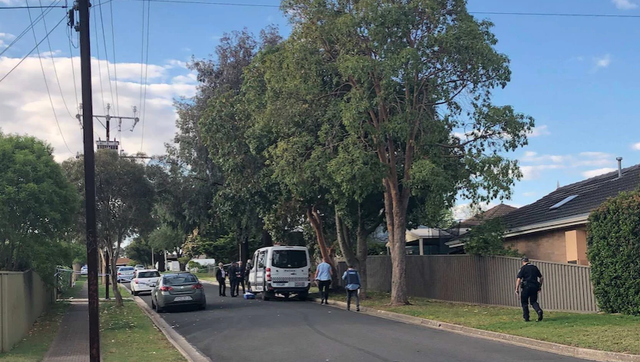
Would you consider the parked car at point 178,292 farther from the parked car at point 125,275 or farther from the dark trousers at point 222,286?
the parked car at point 125,275

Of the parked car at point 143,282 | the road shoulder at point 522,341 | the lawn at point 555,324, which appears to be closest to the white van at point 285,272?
the lawn at point 555,324

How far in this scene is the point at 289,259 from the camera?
2658 cm

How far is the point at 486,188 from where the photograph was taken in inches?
751

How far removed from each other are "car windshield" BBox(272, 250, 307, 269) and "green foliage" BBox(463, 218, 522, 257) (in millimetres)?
7709

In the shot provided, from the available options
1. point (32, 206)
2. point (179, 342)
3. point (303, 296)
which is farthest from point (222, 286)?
point (179, 342)

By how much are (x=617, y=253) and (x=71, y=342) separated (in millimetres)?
12759

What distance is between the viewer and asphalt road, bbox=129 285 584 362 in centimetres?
1133

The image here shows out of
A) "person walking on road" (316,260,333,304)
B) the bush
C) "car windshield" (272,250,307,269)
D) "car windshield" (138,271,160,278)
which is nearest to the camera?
the bush

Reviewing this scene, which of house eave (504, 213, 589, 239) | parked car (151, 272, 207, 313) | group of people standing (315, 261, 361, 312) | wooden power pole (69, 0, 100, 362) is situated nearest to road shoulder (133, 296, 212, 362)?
parked car (151, 272, 207, 313)

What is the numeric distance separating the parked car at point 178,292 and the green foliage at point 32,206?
3636mm

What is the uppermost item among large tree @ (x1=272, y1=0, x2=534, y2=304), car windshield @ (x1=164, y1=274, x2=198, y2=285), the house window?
large tree @ (x1=272, y1=0, x2=534, y2=304)

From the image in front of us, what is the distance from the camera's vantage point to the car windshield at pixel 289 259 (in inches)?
1040

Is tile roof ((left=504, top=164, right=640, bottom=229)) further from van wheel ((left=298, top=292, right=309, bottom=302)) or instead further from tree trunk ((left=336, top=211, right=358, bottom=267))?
van wheel ((left=298, top=292, right=309, bottom=302))

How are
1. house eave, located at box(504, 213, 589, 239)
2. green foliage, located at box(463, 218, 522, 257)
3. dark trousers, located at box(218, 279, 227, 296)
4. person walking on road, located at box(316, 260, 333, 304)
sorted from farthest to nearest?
dark trousers, located at box(218, 279, 227, 296) < person walking on road, located at box(316, 260, 333, 304) < green foliage, located at box(463, 218, 522, 257) < house eave, located at box(504, 213, 589, 239)
